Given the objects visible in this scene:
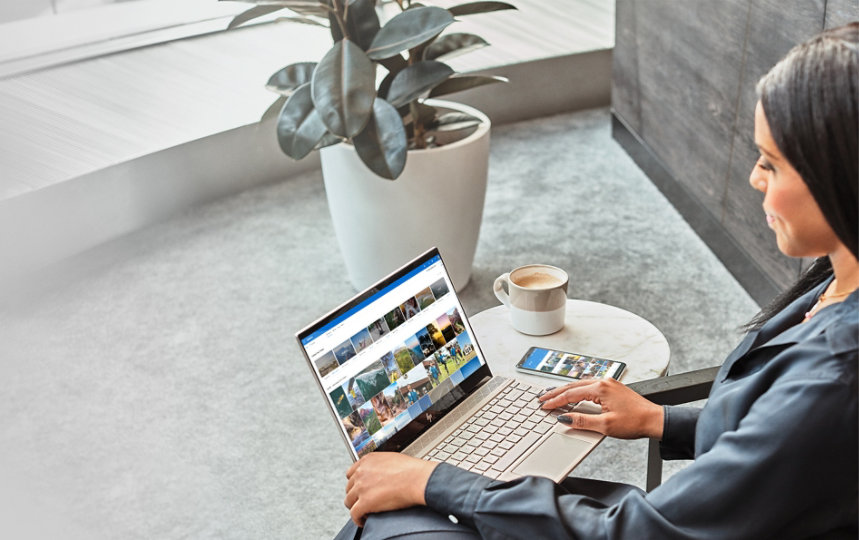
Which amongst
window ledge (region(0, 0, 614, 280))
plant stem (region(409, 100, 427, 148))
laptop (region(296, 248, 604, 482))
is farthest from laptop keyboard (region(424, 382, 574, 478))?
window ledge (region(0, 0, 614, 280))

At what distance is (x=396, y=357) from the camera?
136 cm

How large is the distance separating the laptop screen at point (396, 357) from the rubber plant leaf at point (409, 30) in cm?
108

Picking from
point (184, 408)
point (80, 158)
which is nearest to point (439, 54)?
point (184, 408)

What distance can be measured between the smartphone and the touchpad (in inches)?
6.8

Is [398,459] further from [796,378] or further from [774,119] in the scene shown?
[774,119]

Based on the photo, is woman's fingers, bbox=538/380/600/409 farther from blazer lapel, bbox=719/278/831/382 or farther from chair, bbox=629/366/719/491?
blazer lapel, bbox=719/278/831/382

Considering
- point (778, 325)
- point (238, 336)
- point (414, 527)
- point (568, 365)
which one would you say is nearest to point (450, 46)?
point (238, 336)

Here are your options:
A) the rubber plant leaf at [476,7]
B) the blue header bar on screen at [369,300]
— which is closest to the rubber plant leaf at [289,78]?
the rubber plant leaf at [476,7]

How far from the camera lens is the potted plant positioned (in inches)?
91.8

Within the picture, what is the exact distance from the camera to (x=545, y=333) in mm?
1609

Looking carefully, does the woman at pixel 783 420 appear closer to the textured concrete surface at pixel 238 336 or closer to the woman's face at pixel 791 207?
the woman's face at pixel 791 207

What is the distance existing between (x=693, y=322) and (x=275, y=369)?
Result: 1186mm

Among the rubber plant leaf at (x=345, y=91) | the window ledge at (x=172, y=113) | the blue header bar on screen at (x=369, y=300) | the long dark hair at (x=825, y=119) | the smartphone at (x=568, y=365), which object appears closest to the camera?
the long dark hair at (x=825, y=119)

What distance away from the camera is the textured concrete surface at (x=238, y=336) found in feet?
6.97
